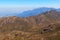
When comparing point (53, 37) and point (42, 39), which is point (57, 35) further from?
point (42, 39)

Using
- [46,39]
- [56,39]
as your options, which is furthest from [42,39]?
[56,39]

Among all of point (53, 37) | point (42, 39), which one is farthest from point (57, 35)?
point (42, 39)

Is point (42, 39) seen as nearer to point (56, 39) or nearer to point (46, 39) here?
point (46, 39)

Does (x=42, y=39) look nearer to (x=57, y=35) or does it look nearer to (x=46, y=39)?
(x=46, y=39)
